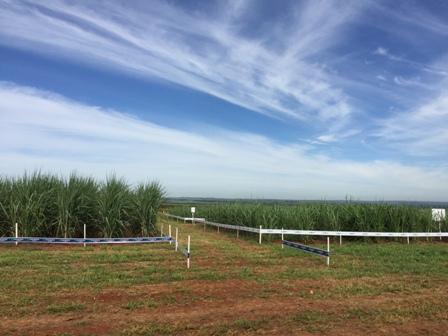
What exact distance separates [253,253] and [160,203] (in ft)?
22.6

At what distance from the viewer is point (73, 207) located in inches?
724

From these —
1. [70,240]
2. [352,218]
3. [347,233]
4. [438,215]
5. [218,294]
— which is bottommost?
[218,294]

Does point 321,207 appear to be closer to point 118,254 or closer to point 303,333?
point 118,254

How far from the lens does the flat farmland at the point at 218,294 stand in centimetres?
664

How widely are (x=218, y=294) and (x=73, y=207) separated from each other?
1153cm

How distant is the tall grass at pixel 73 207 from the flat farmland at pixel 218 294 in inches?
129

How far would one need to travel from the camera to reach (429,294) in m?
9.11

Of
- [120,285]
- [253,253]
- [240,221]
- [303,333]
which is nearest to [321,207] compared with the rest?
[240,221]

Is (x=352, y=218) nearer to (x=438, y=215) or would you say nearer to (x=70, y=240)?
(x=438, y=215)

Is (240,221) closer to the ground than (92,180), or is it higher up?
closer to the ground

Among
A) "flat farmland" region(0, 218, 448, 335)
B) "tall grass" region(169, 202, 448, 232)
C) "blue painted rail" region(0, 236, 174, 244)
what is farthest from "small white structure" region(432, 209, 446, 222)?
"blue painted rail" region(0, 236, 174, 244)

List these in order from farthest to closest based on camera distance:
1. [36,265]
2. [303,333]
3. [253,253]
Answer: [253,253] → [36,265] → [303,333]

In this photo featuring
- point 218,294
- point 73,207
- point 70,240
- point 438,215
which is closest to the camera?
point 218,294

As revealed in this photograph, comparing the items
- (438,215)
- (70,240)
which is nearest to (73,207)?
(70,240)
